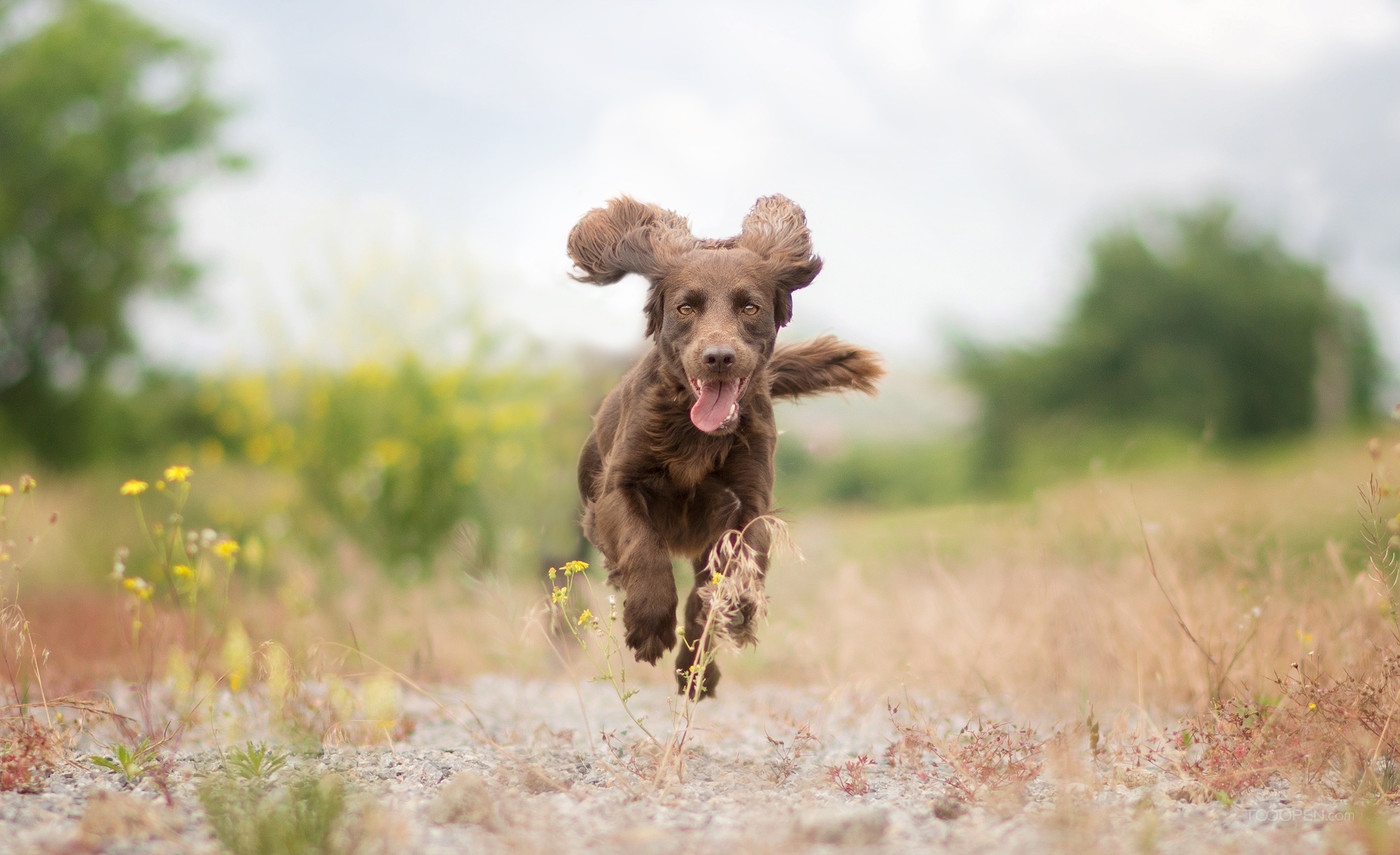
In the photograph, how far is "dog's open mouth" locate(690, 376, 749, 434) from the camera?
12.7 feet

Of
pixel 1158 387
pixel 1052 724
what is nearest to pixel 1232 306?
pixel 1158 387

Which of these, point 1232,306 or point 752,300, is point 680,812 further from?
point 1232,306

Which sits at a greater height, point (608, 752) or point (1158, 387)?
point (1158, 387)

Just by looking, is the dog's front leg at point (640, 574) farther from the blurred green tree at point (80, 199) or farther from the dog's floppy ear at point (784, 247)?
the blurred green tree at point (80, 199)

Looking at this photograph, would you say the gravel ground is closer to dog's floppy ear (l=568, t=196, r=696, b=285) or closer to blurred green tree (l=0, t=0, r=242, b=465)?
dog's floppy ear (l=568, t=196, r=696, b=285)

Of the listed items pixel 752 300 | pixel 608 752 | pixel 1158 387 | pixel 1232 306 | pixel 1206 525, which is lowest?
pixel 608 752

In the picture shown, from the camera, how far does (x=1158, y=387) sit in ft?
93.5

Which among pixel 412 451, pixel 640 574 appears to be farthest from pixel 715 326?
pixel 412 451

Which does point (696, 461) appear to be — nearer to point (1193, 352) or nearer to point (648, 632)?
point (648, 632)

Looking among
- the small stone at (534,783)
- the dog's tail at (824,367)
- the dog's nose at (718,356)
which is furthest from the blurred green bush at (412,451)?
the small stone at (534,783)

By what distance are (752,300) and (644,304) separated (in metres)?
0.53

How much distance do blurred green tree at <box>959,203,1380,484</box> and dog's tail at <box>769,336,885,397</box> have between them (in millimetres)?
24806

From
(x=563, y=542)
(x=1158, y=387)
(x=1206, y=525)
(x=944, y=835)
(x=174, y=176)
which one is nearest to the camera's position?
(x=944, y=835)

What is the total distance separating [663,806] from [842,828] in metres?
0.67
